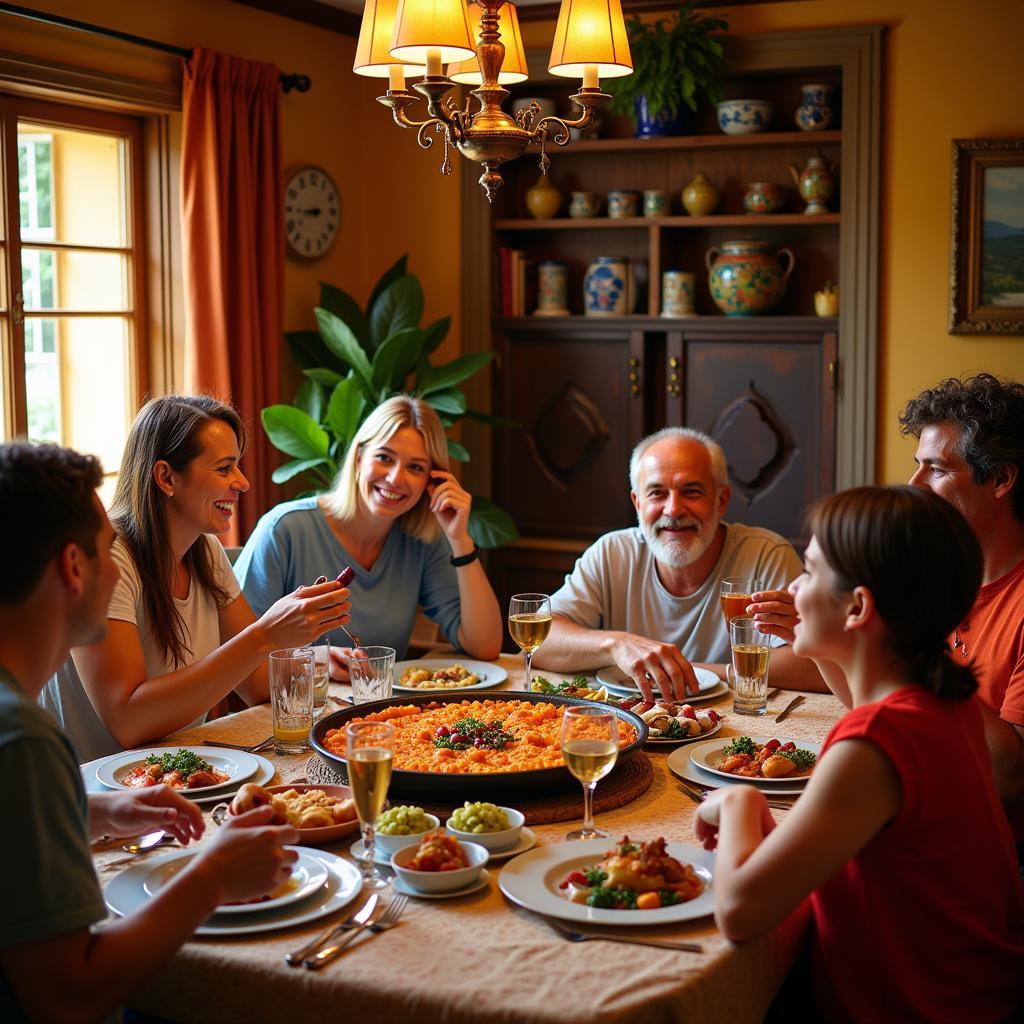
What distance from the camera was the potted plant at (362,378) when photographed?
4434 millimetres

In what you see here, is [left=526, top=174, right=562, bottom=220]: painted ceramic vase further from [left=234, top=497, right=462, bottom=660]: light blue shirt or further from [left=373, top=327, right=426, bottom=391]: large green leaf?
[left=234, top=497, right=462, bottom=660]: light blue shirt

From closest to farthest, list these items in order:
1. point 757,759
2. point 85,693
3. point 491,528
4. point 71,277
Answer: point 757,759 → point 85,693 → point 71,277 → point 491,528

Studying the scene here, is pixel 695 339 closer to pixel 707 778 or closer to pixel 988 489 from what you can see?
pixel 988 489

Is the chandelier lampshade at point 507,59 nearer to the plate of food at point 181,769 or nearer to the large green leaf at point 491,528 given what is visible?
the plate of food at point 181,769

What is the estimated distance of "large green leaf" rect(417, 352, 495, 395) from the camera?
471 cm

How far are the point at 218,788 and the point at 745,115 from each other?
3.65 meters

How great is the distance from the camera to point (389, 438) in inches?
126

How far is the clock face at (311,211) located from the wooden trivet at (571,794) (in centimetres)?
324

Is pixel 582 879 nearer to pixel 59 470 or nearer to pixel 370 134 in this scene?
pixel 59 470

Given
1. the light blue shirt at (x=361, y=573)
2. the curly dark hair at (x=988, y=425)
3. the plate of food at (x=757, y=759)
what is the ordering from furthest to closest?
1. the light blue shirt at (x=361, y=573)
2. the curly dark hair at (x=988, y=425)
3. the plate of food at (x=757, y=759)

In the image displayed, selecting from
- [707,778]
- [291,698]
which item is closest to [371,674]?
[291,698]

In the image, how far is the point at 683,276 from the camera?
4.95 meters

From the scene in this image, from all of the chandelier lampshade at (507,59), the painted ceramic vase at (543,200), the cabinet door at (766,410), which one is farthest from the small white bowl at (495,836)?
the painted ceramic vase at (543,200)

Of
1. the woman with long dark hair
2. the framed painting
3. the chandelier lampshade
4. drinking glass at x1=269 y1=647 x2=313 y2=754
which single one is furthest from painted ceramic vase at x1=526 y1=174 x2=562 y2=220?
drinking glass at x1=269 y1=647 x2=313 y2=754
